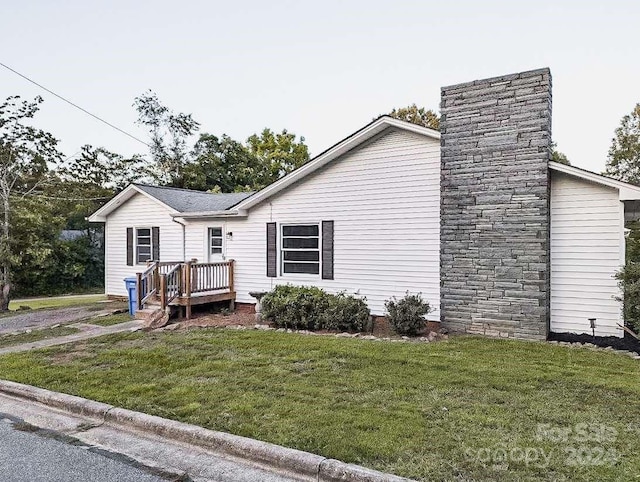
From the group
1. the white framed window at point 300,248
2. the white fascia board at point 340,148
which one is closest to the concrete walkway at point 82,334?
the white framed window at point 300,248

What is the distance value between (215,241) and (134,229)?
353cm

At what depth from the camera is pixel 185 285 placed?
1113 cm

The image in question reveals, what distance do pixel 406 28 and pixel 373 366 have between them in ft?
32.4

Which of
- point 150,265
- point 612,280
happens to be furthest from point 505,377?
point 150,265

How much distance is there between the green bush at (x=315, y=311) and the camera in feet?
30.5

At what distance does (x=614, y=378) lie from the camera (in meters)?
5.57

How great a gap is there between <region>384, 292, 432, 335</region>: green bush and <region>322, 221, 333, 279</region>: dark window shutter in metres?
2.52

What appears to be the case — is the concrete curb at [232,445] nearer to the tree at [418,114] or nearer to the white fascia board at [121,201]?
the white fascia board at [121,201]

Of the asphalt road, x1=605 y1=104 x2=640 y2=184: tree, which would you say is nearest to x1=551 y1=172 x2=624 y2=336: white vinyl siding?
the asphalt road

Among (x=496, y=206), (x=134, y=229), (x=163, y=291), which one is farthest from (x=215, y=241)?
(x=496, y=206)

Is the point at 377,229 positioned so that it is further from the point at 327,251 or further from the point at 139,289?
the point at 139,289

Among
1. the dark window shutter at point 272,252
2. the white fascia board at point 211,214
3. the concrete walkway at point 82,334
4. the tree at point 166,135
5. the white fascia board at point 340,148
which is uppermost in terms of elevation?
the tree at point 166,135

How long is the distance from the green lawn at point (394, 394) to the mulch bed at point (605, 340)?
2.84 feet

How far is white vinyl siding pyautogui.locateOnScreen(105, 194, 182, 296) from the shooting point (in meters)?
14.1
